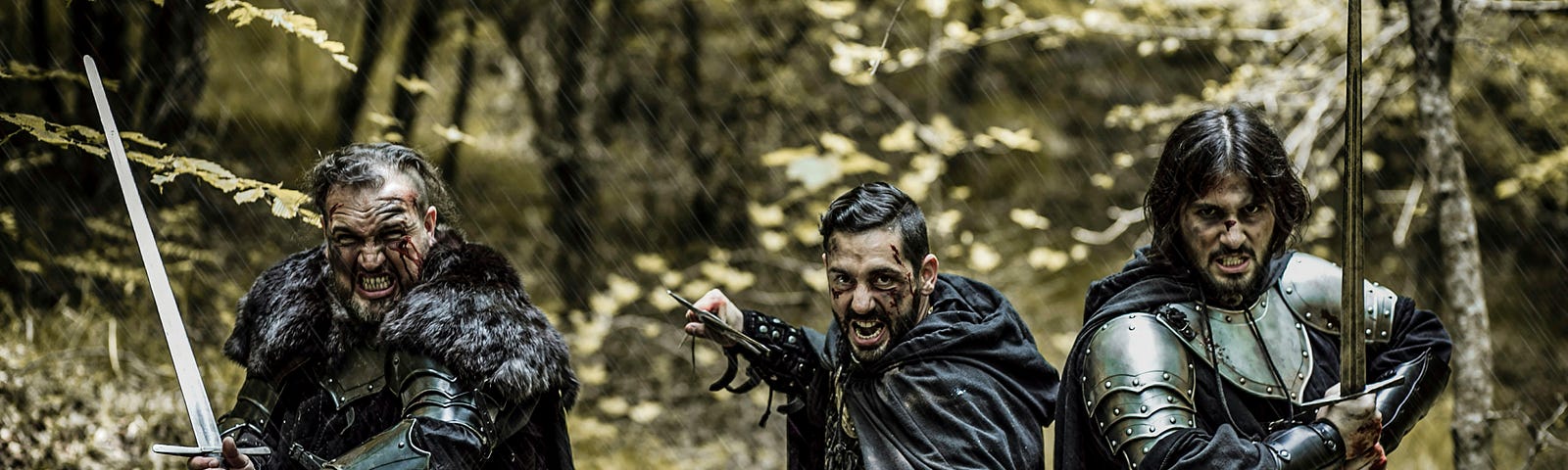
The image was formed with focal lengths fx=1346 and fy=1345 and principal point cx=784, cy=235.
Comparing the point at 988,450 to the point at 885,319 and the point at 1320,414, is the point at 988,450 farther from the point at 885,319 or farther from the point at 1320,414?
the point at 1320,414

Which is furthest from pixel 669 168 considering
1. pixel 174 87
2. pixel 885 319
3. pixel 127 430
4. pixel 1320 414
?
pixel 1320 414

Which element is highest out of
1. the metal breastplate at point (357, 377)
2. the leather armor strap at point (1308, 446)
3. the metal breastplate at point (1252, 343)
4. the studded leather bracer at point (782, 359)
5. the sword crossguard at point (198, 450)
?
the metal breastplate at point (357, 377)

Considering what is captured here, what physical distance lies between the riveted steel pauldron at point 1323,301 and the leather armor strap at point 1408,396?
114mm

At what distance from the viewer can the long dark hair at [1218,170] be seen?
3.20 metres

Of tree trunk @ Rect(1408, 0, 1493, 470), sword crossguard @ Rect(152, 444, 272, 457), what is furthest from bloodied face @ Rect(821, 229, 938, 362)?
tree trunk @ Rect(1408, 0, 1493, 470)

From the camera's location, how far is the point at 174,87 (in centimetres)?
718

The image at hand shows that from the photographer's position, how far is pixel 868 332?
341 centimetres

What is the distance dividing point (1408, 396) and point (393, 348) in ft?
8.14

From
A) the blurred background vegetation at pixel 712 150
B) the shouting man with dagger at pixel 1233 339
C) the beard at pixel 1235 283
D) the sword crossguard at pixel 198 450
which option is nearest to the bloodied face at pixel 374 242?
the sword crossguard at pixel 198 450

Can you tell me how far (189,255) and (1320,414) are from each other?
5.82m

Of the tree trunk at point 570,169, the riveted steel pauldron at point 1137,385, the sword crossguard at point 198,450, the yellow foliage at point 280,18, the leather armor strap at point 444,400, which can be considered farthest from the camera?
the tree trunk at point 570,169

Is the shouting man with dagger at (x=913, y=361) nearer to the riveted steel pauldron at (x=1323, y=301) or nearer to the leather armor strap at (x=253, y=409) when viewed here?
the riveted steel pauldron at (x=1323, y=301)

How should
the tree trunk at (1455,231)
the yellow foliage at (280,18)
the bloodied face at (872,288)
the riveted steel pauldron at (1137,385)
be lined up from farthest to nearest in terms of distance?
the tree trunk at (1455,231) < the yellow foliage at (280,18) < the bloodied face at (872,288) < the riveted steel pauldron at (1137,385)

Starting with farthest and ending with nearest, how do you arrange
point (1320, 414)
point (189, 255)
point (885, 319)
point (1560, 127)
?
point (1560, 127) < point (189, 255) < point (885, 319) < point (1320, 414)
